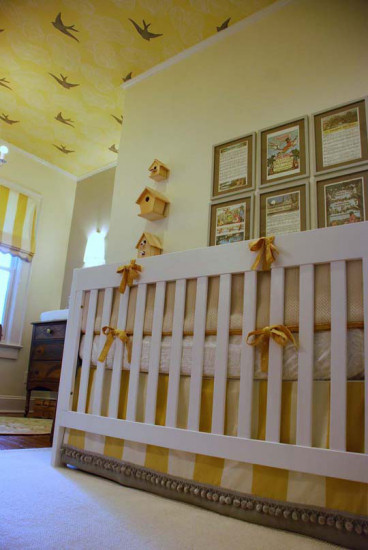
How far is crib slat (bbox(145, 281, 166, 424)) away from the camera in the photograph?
129 cm

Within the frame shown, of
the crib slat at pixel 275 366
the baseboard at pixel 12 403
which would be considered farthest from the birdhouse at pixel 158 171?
the baseboard at pixel 12 403

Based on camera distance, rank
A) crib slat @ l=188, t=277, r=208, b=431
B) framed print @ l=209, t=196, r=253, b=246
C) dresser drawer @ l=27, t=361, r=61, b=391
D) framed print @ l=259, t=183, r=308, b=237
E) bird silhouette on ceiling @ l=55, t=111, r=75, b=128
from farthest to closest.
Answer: bird silhouette on ceiling @ l=55, t=111, r=75, b=128, dresser drawer @ l=27, t=361, r=61, b=391, framed print @ l=209, t=196, r=253, b=246, framed print @ l=259, t=183, r=308, b=237, crib slat @ l=188, t=277, r=208, b=431

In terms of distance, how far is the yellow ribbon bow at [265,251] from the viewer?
45.4 inches

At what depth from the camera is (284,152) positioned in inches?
84.4

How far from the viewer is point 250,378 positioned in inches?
43.7

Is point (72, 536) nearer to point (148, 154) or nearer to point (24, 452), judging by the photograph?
point (24, 452)

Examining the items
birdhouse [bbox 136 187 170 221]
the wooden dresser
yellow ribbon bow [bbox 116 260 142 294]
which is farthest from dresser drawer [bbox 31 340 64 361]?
yellow ribbon bow [bbox 116 260 142 294]

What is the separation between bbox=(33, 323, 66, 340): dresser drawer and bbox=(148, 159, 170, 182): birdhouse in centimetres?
124

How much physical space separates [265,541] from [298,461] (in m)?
0.18

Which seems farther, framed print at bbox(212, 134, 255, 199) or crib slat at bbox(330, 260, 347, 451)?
framed print at bbox(212, 134, 255, 199)

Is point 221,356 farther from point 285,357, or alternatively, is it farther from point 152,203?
point 152,203

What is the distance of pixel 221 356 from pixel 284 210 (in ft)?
3.59

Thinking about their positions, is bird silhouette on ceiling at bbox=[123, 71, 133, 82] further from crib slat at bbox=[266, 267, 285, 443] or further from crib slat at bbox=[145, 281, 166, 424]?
crib slat at bbox=[266, 267, 285, 443]

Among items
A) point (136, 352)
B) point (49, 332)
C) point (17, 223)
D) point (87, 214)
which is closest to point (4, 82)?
point (17, 223)
